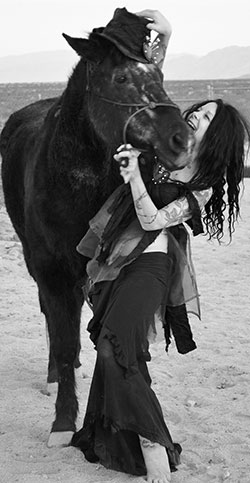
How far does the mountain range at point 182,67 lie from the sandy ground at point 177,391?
85.0 m

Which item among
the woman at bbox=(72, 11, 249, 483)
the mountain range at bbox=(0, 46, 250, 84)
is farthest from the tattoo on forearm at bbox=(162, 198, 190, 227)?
the mountain range at bbox=(0, 46, 250, 84)

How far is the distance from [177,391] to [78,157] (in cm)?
186

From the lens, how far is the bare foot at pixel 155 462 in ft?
12.1

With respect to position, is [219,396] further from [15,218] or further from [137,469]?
[15,218]

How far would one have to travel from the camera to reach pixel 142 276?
3736 mm

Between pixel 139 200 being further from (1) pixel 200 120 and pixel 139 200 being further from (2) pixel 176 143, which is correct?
(1) pixel 200 120

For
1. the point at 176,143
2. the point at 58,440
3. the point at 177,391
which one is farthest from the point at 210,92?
the point at 176,143

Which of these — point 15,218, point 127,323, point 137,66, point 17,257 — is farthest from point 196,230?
point 17,257

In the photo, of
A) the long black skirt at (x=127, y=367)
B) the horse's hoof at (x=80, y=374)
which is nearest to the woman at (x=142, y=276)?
the long black skirt at (x=127, y=367)

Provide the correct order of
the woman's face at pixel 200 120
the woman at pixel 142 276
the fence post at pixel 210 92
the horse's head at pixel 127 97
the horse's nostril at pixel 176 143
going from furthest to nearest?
the fence post at pixel 210 92
the woman's face at pixel 200 120
the woman at pixel 142 276
the horse's head at pixel 127 97
the horse's nostril at pixel 176 143

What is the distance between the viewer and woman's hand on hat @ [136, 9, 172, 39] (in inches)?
152

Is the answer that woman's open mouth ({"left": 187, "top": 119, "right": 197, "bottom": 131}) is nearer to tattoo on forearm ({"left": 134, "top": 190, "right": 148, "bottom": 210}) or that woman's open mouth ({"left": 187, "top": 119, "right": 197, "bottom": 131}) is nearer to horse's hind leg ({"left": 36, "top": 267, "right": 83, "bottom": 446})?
tattoo on forearm ({"left": 134, "top": 190, "right": 148, "bottom": 210})

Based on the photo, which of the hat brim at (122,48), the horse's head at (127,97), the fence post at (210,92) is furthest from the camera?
the fence post at (210,92)

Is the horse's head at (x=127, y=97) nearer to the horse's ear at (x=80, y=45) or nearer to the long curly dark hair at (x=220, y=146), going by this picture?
the horse's ear at (x=80, y=45)
